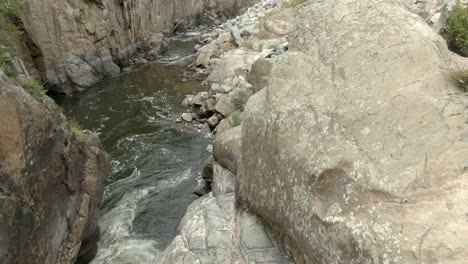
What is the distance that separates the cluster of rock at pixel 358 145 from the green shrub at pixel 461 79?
0.05 metres

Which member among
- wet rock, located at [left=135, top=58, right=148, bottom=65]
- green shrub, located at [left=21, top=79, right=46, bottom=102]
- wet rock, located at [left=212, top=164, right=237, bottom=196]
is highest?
green shrub, located at [left=21, top=79, right=46, bottom=102]

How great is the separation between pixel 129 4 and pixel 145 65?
166 inches

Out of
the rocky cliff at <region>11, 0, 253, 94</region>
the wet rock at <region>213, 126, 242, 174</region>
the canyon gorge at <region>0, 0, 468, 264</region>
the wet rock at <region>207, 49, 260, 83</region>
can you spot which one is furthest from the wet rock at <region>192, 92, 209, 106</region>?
the wet rock at <region>213, 126, 242, 174</region>

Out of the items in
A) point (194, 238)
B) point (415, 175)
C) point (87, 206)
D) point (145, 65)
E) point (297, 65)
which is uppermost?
point (297, 65)

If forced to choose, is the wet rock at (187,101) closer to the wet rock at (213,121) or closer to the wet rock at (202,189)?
the wet rock at (213,121)

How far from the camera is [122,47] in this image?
2419 cm

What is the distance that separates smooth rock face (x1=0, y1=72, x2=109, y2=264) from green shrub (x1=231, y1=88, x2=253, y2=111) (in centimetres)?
683

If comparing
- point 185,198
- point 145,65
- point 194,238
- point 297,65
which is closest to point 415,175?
point 297,65

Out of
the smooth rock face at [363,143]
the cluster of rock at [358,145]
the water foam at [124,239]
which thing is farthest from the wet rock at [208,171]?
the smooth rock face at [363,143]

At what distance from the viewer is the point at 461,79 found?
4.11 metres

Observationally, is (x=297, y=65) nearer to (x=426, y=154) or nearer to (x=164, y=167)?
(x=426, y=154)

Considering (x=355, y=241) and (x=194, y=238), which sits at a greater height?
(x=355, y=241)

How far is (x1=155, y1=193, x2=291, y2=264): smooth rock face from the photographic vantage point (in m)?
5.55

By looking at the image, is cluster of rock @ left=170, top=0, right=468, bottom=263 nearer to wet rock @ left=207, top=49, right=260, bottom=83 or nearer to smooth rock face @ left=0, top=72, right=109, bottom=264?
smooth rock face @ left=0, top=72, right=109, bottom=264
